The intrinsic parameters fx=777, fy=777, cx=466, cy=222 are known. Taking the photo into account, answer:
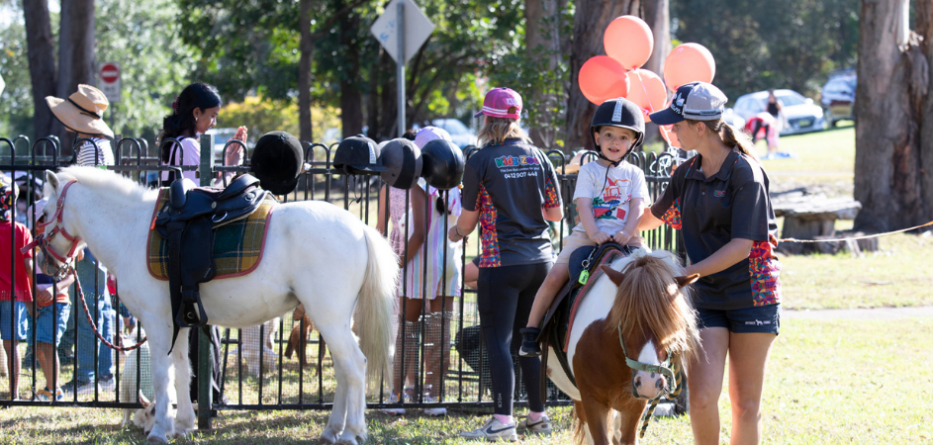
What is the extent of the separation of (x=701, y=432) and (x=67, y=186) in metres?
3.56

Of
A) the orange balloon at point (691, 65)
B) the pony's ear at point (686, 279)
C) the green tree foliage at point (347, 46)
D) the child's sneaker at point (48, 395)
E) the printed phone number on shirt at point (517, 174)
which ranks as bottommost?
the child's sneaker at point (48, 395)

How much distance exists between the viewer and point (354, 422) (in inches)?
171

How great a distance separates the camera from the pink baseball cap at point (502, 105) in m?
4.46

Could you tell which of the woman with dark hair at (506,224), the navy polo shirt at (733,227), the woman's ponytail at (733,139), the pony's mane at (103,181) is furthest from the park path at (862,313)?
the pony's mane at (103,181)

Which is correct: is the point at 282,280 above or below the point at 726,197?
below

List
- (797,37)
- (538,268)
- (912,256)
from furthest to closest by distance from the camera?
1. (797,37)
2. (912,256)
3. (538,268)

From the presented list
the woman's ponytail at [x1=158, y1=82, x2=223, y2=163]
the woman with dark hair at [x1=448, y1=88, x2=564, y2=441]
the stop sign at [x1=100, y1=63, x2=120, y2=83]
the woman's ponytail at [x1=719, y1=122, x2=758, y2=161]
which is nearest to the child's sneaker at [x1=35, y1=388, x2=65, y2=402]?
the woman's ponytail at [x1=158, y1=82, x2=223, y2=163]

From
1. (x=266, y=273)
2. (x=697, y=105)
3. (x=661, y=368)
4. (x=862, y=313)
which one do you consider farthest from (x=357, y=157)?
(x=862, y=313)

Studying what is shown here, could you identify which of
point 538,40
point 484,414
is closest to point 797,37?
point 538,40

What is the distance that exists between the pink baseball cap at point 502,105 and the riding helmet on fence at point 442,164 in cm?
30

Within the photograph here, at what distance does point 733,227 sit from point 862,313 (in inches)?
245

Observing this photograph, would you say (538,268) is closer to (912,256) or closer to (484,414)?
(484,414)

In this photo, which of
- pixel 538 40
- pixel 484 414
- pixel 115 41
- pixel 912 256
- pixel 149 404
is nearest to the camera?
pixel 149 404

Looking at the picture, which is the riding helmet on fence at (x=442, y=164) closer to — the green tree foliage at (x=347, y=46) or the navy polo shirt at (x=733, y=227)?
the navy polo shirt at (x=733, y=227)
